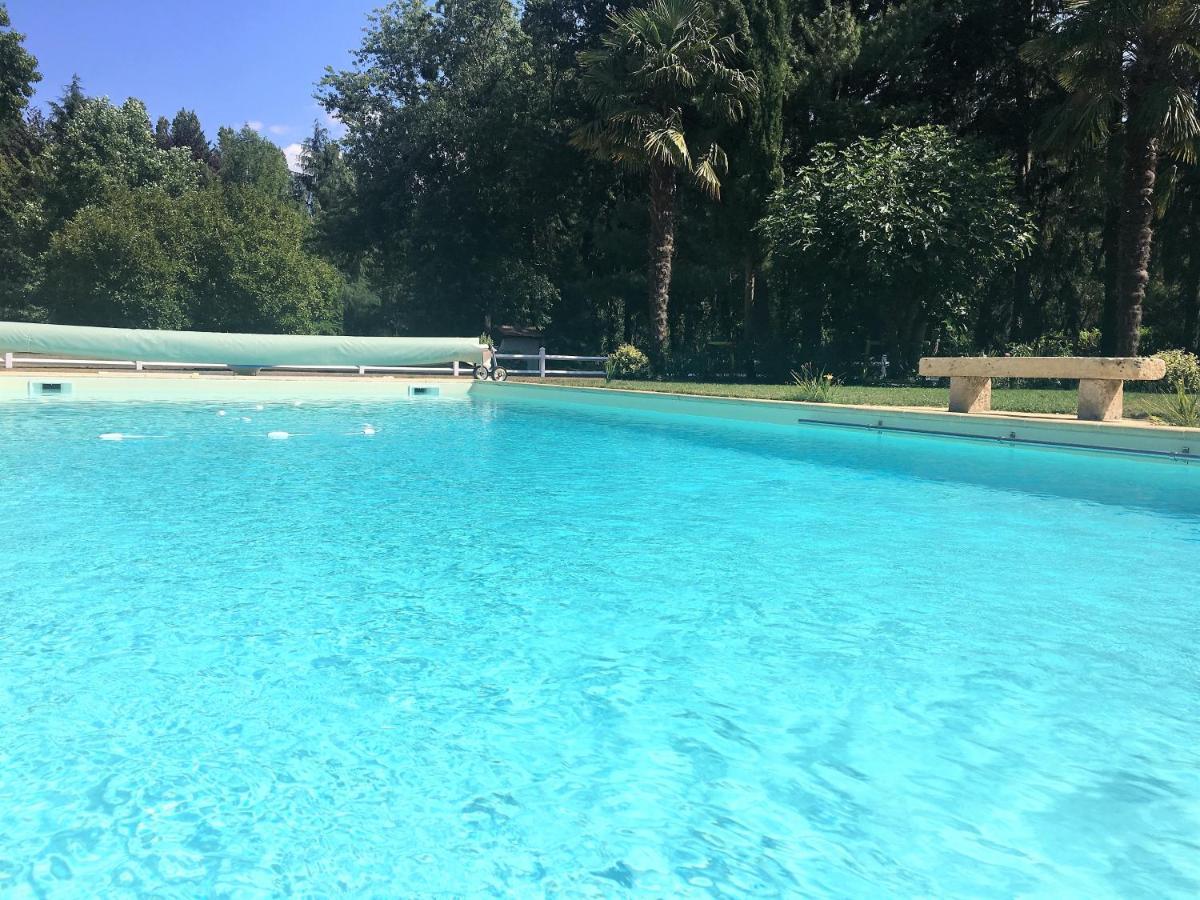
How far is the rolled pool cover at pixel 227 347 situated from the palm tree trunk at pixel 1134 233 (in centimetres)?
1687

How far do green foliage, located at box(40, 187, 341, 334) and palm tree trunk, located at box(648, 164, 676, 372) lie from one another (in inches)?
765

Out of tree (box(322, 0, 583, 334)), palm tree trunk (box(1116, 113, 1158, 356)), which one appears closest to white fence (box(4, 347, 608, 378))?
tree (box(322, 0, 583, 334))

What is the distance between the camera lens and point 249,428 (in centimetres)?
1357

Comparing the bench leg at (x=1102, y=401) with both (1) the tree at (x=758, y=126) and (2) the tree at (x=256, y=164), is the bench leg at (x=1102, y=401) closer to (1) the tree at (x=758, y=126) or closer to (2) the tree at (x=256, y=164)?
(1) the tree at (x=758, y=126)

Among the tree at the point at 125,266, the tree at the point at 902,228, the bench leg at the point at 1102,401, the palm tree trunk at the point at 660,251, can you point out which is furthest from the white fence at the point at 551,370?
the tree at the point at 125,266

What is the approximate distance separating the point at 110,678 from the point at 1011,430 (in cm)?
1188

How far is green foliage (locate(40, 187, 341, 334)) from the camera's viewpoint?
112 ft

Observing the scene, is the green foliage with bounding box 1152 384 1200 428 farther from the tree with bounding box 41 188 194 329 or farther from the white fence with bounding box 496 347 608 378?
the tree with bounding box 41 188 194 329

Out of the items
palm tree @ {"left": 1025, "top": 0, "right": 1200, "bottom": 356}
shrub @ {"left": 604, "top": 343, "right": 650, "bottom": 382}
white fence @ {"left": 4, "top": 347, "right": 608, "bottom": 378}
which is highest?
palm tree @ {"left": 1025, "top": 0, "right": 1200, "bottom": 356}

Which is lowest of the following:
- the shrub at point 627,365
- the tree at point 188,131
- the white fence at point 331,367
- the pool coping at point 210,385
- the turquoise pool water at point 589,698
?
the turquoise pool water at point 589,698

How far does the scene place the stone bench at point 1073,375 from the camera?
1178cm

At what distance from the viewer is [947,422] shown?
13.1 m

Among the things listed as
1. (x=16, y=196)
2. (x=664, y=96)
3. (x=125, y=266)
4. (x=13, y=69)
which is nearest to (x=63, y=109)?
(x=16, y=196)

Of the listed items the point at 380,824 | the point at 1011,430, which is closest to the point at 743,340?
the point at 1011,430
